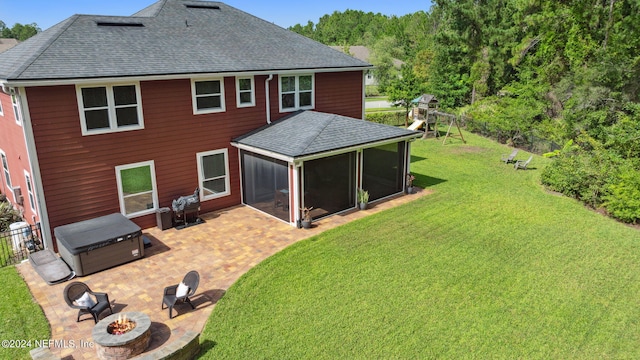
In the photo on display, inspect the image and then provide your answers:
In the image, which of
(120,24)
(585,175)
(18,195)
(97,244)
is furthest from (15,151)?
(585,175)

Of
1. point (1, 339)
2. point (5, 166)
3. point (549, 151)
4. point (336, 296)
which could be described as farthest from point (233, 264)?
point (549, 151)

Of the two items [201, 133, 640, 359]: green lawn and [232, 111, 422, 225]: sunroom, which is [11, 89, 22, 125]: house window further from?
[201, 133, 640, 359]: green lawn

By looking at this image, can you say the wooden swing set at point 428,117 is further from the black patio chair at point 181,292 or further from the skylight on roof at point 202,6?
the black patio chair at point 181,292

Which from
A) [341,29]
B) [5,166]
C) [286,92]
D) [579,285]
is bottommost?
[579,285]

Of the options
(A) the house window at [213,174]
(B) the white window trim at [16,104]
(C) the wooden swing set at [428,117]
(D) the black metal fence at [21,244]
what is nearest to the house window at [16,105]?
(B) the white window trim at [16,104]

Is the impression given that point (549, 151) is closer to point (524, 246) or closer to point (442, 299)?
point (524, 246)

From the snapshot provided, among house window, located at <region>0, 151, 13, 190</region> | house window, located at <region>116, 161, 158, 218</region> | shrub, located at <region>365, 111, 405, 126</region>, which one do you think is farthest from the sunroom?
shrub, located at <region>365, 111, 405, 126</region>
